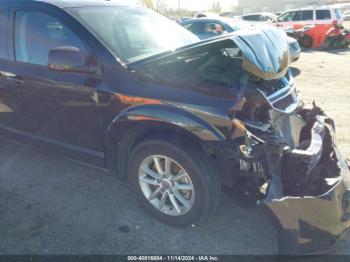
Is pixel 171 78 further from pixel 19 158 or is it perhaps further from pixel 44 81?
pixel 19 158

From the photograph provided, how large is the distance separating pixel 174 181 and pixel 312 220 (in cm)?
109

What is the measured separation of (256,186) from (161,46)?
1722 mm

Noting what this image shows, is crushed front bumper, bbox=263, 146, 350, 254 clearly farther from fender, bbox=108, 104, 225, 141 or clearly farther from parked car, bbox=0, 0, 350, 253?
fender, bbox=108, 104, 225, 141

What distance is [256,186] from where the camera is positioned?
2.52 m

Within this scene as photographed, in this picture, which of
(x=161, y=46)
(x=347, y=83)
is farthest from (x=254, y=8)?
(x=161, y=46)

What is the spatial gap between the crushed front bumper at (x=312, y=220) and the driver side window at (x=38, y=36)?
2.22 m

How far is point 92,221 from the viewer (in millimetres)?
3029

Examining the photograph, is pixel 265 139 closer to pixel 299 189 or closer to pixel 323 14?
pixel 299 189

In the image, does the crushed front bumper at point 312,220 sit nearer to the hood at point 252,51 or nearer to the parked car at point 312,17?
the hood at point 252,51

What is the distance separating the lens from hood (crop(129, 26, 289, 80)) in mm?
2582

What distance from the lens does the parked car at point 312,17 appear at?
15.6 metres

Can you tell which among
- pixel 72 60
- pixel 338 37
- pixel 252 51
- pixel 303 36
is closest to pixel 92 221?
pixel 72 60

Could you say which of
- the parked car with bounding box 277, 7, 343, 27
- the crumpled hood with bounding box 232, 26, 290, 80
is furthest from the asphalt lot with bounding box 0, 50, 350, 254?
the parked car with bounding box 277, 7, 343, 27

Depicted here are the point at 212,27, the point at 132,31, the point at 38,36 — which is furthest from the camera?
the point at 212,27
